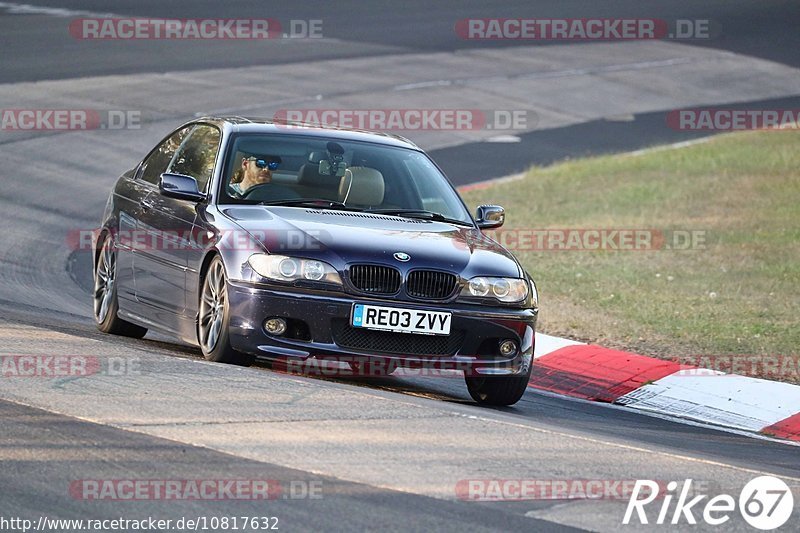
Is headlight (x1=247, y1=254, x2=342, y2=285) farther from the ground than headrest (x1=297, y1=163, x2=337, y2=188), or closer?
closer

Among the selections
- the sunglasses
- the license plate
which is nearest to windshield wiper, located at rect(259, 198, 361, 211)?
the sunglasses

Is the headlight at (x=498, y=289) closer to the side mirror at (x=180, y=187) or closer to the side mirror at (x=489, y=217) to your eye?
the side mirror at (x=489, y=217)

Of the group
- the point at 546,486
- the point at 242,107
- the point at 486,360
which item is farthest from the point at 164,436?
the point at 242,107

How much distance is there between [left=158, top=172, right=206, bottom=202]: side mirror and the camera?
927cm

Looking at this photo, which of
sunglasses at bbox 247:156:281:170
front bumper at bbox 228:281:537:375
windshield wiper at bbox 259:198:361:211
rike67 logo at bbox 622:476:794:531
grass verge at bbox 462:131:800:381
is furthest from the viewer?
grass verge at bbox 462:131:800:381

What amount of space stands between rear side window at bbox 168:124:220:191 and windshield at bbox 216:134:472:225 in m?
0.19

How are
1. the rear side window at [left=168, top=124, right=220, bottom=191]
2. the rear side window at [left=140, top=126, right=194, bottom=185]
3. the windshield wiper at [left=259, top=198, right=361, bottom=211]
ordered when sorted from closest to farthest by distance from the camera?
the windshield wiper at [left=259, top=198, right=361, bottom=211] < the rear side window at [left=168, top=124, right=220, bottom=191] < the rear side window at [left=140, top=126, right=194, bottom=185]

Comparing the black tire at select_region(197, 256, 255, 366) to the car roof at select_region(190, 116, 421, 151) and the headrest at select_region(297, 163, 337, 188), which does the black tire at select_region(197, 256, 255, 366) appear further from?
the car roof at select_region(190, 116, 421, 151)

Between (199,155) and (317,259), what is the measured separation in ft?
6.08

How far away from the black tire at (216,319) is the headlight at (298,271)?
0.28 metres

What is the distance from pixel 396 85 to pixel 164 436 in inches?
843

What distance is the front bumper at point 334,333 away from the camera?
8.41 meters

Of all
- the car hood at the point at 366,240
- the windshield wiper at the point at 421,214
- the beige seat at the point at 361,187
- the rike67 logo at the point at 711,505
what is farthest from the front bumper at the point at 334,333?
the rike67 logo at the point at 711,505

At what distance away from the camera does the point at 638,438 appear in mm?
8500
